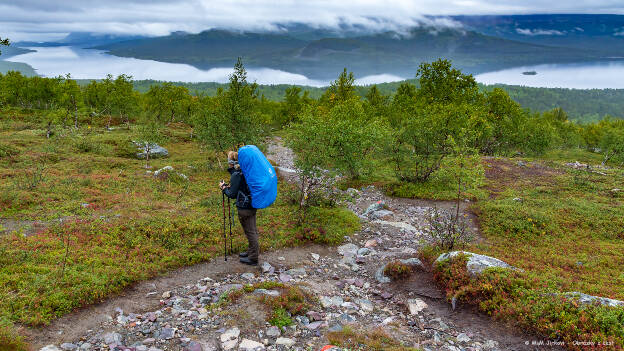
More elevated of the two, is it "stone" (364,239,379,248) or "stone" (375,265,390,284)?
"stone" (375,265,390,284)

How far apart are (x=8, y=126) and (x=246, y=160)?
6443 cm

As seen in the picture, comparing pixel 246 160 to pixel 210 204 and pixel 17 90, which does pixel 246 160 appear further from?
pixel 17 90

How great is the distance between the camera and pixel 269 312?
8594 mm

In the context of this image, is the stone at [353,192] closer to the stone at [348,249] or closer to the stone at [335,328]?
the stone at [348,249]

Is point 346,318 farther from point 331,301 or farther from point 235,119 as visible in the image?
point 235,119

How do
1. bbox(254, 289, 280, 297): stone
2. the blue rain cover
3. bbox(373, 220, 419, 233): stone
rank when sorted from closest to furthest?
bbox(254, 289, 280, 297): stone
the blue rain cover
bbox(373, 220, 419, 233): stone

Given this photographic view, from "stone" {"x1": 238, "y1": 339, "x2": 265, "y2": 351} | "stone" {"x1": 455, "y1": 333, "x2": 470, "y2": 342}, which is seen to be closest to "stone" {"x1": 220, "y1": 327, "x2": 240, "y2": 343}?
"stone" {"x1": 238, "y1": 339, "x2": 265, "y2": 351}

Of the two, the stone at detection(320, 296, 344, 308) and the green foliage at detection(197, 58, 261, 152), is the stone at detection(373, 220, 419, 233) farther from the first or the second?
the green foliage at detection(197, 58, 261, 152)

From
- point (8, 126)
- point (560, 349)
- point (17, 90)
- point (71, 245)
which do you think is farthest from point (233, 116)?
point (17, 90)

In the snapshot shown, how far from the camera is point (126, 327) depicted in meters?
7.95

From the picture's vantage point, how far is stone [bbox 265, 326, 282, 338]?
25.8 ft

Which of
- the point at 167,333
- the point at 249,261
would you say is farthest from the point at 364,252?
the point at 167,333

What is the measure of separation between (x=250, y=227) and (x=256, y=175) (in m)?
1.94

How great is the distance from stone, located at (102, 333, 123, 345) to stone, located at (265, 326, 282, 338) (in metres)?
3.27
